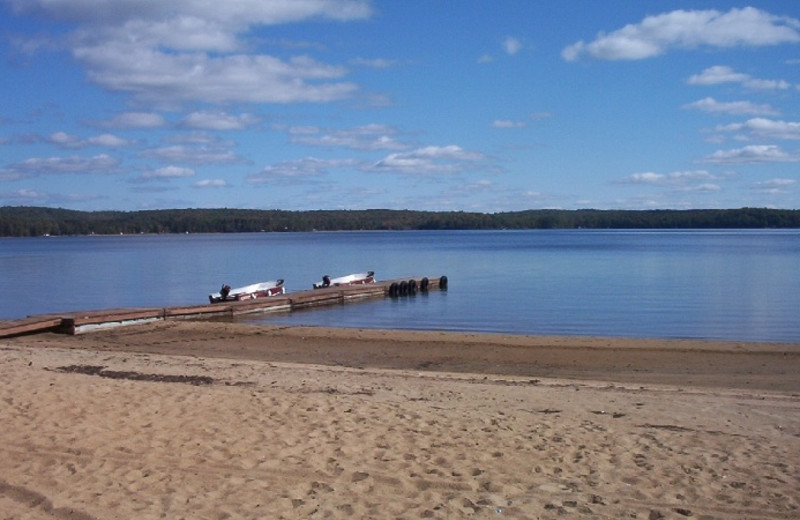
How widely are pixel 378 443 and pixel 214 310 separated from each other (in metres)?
18.7

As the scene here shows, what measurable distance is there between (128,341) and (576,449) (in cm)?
1394

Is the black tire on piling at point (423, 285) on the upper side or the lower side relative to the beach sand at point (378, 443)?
lower

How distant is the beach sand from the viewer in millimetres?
5848

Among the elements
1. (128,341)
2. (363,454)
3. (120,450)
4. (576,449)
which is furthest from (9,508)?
(128,341)

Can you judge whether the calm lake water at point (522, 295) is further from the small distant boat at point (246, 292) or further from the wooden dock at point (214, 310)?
the small distant boat at point (246, 292)

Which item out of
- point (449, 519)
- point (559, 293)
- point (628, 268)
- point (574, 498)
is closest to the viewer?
point (449, 519)

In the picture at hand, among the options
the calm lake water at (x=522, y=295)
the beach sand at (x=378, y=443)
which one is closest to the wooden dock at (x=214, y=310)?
the calm lake water at (x=522, y=295)

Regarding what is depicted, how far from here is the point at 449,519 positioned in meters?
5.51

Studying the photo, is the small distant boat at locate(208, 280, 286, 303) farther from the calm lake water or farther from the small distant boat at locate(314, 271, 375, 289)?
the calm lake water

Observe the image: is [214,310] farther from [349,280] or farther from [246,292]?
[349,280]

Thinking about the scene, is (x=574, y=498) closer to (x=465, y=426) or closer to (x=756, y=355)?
(x=465, y=426)

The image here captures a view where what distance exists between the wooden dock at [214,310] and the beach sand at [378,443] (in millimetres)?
6185

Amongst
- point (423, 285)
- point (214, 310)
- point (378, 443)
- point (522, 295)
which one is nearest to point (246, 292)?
point (214, 310)

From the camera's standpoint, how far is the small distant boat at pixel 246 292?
93.3 feet
